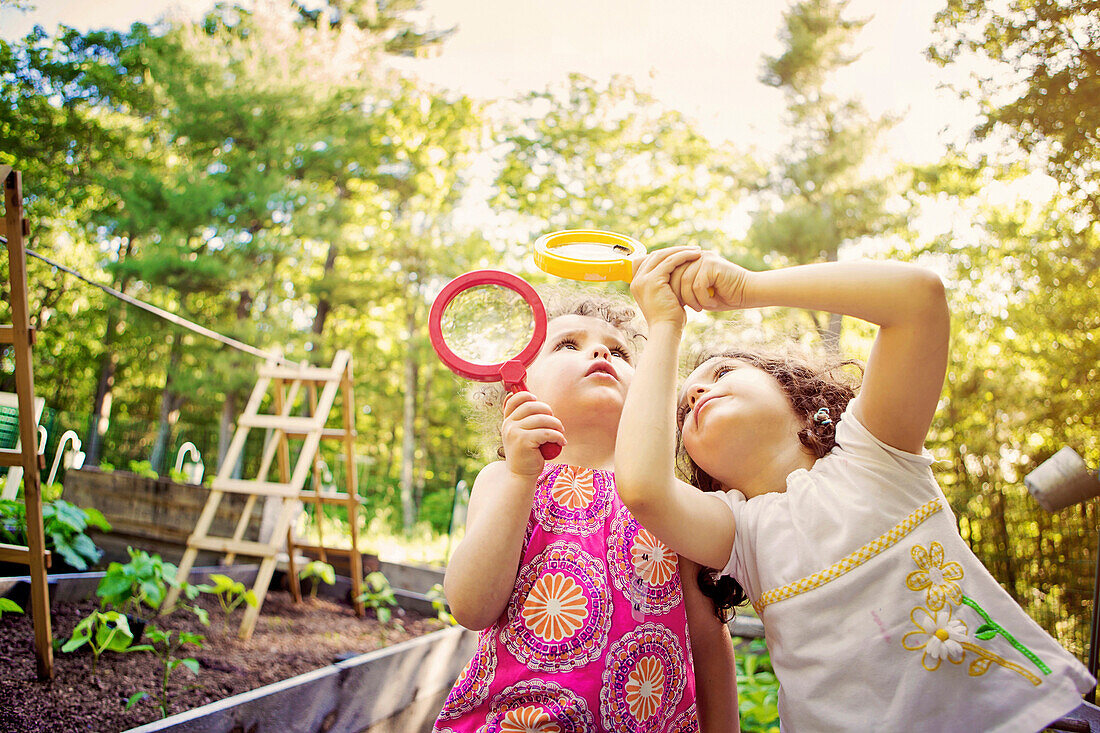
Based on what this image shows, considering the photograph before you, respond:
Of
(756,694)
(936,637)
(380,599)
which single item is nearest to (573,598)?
(936,637)

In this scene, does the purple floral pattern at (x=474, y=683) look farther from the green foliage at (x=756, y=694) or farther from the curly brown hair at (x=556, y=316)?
the green foliage at (x=756, y=694)

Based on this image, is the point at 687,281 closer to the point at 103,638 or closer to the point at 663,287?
the point at 663,287

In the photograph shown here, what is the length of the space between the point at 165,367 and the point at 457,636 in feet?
25.2

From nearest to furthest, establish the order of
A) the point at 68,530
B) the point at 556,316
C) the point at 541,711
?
the point at 541,711 < the point at 556,316 < the point at 68,530

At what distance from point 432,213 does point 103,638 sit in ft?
34.6

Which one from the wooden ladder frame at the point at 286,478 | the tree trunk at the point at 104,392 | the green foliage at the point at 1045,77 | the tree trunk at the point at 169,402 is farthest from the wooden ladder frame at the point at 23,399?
the tree trunk at the point at 169,402

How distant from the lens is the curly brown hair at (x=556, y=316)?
1.58 meters

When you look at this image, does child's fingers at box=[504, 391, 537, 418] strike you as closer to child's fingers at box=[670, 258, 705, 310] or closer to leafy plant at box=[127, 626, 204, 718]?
child's fingers at box=[670, 258, 705, 310]

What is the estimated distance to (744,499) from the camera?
1245 mm

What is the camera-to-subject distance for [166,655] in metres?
2.72

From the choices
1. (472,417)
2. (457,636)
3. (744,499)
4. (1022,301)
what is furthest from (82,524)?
(1022,301)

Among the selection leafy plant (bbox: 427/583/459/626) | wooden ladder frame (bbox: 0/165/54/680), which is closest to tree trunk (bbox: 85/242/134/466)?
leafy plant (bbox: 427/583/459/626)

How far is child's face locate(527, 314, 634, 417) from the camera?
1.31 metres

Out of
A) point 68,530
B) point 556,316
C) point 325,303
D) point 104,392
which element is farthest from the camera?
point 325,303
